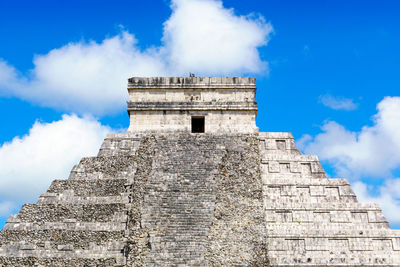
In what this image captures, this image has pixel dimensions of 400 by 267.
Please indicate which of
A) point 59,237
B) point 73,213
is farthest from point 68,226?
point 73,213

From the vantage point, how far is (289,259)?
1139 cm

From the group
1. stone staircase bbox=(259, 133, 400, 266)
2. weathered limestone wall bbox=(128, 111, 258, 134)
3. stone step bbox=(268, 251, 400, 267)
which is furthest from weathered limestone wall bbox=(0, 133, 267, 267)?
weathered limestone wall bbox=(128, 111, 258, 134)

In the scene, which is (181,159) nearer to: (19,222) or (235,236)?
(235,236)

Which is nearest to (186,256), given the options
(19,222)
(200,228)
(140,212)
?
(200,228)

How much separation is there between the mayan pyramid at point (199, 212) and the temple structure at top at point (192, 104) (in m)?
0.37

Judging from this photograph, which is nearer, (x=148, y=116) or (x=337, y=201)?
(x=337, y=201)

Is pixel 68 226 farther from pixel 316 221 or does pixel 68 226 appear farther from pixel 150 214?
pixel 316 221

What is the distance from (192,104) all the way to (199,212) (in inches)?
201

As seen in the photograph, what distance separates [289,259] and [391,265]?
266 centimetres

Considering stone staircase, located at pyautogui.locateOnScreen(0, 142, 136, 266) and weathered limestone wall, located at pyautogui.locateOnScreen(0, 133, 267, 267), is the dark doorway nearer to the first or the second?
weathered limestone wall, located at pyautogui.locateOnScreen(0, 133, 267, 267)

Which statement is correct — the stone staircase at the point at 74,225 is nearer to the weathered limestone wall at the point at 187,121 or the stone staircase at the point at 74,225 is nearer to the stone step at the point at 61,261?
the stone step at the point at 61,261

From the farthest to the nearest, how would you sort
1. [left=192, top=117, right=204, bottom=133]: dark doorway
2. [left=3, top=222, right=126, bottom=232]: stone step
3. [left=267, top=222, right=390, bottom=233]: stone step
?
1. [left=192, top=117, right=204, bottom=133]: dark doorway
2. [left=267, top=222, right=390, bottom=233]: stone step
3. [left=3, top=222, right=126, bottom=232]: stone step

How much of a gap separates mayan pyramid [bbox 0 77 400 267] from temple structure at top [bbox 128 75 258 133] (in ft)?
1.20

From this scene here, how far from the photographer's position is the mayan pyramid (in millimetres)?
10852
